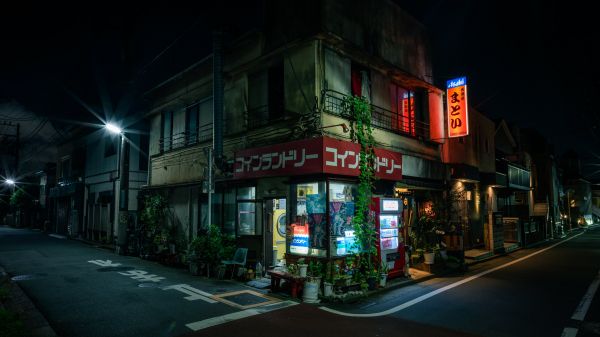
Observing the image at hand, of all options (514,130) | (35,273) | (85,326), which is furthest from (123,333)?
(514,130)

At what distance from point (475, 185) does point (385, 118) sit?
34.5 ft

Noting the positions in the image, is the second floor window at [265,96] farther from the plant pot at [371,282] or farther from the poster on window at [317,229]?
the plant pot at [371,282]

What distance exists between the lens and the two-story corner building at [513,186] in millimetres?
24109

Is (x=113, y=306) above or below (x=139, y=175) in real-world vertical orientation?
below

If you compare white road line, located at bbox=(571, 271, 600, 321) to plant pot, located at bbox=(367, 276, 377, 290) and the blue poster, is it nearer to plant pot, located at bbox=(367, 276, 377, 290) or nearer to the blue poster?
plant pot, located at bbox=(367, 276, 377, 290)

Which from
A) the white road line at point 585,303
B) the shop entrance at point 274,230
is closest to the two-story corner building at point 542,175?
the white road line at point 585,303

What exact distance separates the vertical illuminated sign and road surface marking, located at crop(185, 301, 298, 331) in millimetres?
12759

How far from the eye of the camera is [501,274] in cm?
1358

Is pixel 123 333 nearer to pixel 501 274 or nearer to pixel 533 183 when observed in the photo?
pixel 501 274

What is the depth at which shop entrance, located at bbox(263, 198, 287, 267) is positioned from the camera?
12891 millimetres

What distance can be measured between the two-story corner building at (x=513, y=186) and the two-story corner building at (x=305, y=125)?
10306 millimetres

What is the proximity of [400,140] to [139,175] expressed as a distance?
18428 mm

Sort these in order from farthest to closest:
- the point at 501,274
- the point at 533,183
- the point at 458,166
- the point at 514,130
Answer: the point at 533,183 < the point at 514,130 < the point at 458,166 < the point at 501,274

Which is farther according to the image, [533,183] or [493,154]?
[533,183]
